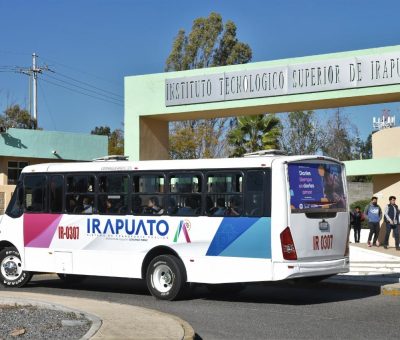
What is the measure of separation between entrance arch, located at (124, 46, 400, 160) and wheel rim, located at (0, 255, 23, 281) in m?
8.26

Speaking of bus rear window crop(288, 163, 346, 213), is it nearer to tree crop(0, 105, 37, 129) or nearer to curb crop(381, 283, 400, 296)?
curb crop(381, 283, 400, 296)

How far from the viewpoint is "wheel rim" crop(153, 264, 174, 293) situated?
1439 cm

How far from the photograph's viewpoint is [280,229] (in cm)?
1297

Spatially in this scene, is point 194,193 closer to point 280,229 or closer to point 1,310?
point 280,229

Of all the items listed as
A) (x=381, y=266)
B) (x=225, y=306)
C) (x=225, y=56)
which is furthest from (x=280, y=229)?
(x=225, y=56)

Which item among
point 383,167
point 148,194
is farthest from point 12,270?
point 383,167

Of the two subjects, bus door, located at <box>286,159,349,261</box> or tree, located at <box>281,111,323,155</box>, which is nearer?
bus door, located at <box>286,159,349,261</box>

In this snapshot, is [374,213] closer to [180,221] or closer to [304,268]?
[180,221]

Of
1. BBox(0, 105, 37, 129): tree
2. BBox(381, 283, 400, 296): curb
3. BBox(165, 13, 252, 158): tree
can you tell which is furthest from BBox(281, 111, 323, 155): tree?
BBox(381, 283, 400, 296): curb

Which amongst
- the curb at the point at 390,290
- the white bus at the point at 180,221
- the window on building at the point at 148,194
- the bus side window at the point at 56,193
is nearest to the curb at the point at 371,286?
the curb at the point at 390,290

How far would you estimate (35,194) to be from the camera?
16500 mm

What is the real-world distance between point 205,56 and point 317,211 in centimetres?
4127

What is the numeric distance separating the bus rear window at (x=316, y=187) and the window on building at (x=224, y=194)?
39.1 inches

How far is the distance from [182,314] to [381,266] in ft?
27.4
